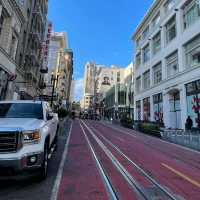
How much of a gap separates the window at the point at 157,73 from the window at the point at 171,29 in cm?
496

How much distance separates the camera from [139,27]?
5384cm

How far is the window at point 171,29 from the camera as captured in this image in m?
35.8

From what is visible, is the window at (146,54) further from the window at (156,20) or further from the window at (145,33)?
the window at (156,20)

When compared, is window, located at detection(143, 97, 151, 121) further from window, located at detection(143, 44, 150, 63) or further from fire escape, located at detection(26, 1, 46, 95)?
fire escape, located at detection(26, 1, 46, 95)

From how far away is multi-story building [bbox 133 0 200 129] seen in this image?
29050 millimetres

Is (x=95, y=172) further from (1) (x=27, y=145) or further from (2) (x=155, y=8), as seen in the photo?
(2) (x=155, y=8)

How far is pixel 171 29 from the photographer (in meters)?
37.0

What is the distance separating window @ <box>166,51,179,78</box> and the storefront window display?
5.40m

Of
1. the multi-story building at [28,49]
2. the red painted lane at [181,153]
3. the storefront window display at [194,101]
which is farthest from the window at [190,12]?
the multi-story building at [28,49]

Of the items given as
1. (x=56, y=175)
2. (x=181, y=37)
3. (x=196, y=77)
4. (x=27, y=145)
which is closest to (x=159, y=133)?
(x=196, y=77)

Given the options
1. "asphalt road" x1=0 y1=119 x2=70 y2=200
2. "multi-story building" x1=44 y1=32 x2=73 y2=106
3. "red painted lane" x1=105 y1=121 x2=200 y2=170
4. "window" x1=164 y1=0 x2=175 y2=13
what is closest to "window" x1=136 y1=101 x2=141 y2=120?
"multi-story building" x1=44 y1=32 x2=73 y2=106

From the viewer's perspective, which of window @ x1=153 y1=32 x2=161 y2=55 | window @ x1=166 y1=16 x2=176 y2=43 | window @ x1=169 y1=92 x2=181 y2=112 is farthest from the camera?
window @ x1=153 y1=32 x2=161 y2=55

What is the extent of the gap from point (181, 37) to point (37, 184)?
3156 cm

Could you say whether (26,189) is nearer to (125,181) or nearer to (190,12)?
(125,181)
